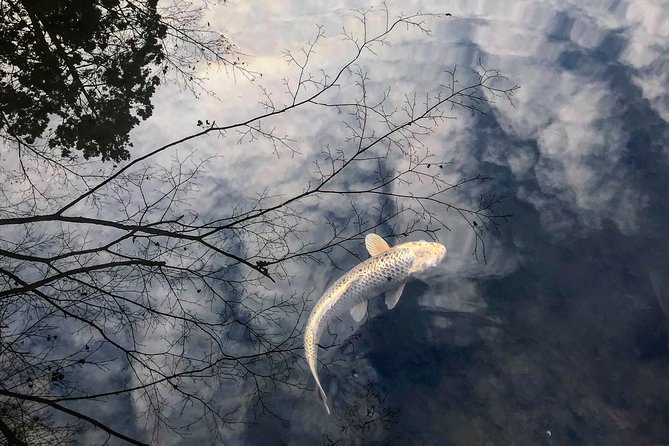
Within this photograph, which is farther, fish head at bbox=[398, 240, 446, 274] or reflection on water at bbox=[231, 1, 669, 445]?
fish head at bbox=[398, 240, 446, 274]

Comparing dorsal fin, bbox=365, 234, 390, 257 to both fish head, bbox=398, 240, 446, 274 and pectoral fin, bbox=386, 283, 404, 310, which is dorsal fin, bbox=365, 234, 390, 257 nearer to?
fish head, bbox=398, 240, 446, 274

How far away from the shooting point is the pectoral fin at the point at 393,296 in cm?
526

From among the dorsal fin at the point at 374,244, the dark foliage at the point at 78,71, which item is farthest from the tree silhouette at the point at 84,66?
the dorsal fin at the point at 374,244

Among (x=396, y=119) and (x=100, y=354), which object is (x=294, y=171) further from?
(x=100, y=354)

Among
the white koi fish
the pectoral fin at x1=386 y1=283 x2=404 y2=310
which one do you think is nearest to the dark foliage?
the white koi fish

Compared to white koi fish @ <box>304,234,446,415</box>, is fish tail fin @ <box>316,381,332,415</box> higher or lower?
lower

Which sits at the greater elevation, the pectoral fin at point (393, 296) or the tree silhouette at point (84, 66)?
the tree silhouette at point (84, 66)

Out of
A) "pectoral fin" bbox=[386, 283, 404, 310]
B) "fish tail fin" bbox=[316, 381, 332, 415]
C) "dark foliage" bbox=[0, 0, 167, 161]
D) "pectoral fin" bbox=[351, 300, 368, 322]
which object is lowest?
"fish tail fin" bbox=[316, 381, 332, 415]

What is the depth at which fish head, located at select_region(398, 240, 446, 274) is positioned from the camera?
208 inches

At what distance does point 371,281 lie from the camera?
505cm

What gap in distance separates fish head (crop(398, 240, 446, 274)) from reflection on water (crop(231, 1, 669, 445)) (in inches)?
11.9

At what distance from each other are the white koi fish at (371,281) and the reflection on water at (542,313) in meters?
0.31

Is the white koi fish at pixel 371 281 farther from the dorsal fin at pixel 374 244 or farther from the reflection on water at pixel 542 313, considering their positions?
the reflection on water at pixel 542 313

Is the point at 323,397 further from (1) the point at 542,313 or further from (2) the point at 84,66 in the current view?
(2) the point at 84,66
